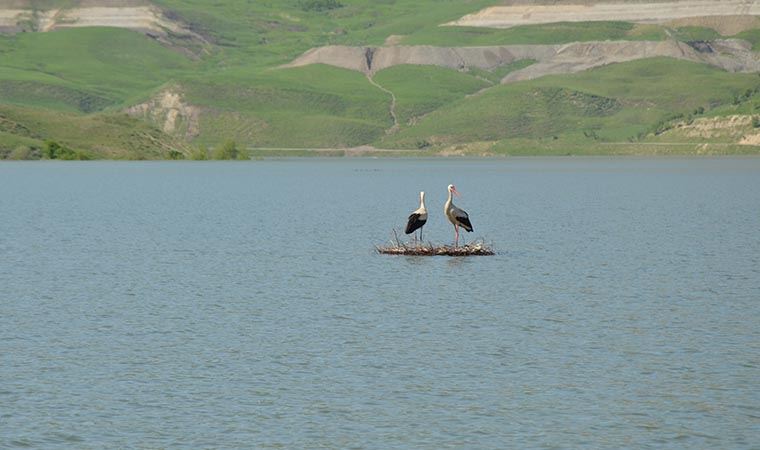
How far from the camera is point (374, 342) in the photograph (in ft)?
153

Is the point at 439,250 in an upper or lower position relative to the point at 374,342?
upper

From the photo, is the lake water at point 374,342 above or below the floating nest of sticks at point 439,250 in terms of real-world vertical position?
below

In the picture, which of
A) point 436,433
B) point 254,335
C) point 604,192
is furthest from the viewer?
point 604,192

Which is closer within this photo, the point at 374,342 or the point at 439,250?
the point at 374,342

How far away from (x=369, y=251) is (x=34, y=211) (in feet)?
167

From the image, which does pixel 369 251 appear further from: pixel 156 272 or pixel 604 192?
pixel 604 192

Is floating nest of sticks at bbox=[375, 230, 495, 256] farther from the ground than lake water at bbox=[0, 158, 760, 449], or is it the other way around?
floating nest of sticks at bbox=[375, 230, 495, 256]

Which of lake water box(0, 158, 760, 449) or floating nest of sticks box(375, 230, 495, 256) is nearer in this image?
lake water box(0, 158, 760, 449)

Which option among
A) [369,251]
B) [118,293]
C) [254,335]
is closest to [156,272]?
[118,293]

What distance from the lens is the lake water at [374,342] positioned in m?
35.2

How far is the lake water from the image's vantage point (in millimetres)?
35156

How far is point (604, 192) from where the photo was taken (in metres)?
172

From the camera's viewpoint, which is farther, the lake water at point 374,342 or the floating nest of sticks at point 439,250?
the floating nest of sticks at point 439,250

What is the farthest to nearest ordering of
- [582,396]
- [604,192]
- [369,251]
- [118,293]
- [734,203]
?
[604,192] → [734,203] → [369,251] → [118,293] → [582,396]
